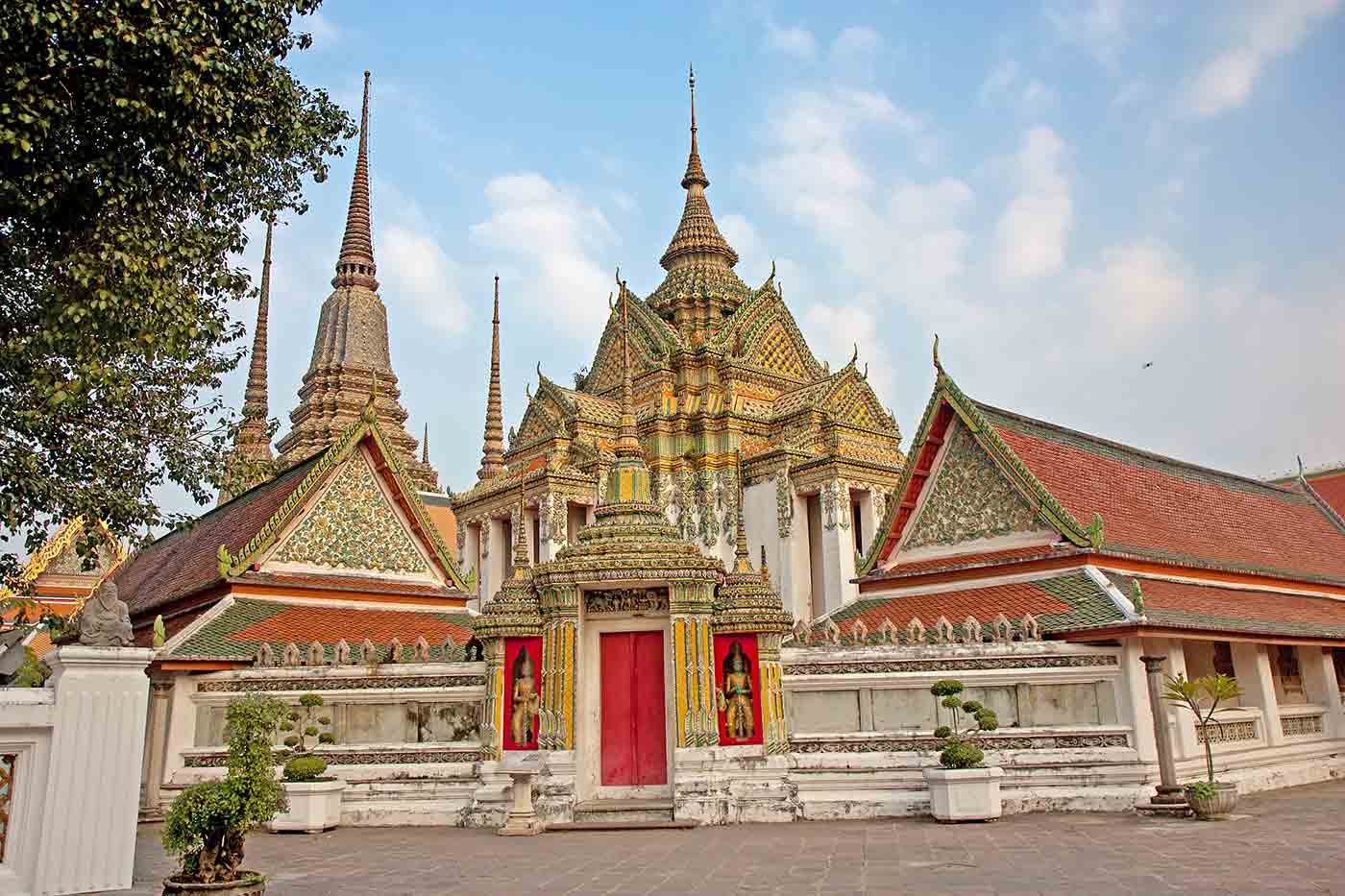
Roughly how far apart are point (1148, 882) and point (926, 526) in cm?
914

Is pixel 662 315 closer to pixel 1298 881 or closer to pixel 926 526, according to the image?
pixel 926 526

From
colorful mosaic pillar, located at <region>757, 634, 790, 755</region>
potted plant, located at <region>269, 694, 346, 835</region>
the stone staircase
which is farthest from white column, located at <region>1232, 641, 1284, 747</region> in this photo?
potted plant, located at <region>269, 694, 346, 835</region>

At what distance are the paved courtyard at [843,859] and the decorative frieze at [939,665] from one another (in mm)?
1669

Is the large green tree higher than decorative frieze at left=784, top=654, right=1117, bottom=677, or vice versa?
the large green tree

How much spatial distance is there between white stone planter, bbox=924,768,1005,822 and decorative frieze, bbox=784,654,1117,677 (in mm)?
1484

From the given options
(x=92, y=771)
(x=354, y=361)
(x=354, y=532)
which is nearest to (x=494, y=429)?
(x=354, y=361)

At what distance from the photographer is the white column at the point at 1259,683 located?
13.8 meters

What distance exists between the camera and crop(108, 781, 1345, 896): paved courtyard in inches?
274

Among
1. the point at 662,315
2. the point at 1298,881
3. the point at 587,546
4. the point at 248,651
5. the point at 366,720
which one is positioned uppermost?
the point at 662,315

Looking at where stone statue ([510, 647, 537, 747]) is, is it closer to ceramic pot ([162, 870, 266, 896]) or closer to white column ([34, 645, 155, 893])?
white column ([34, 645, 155, 893])

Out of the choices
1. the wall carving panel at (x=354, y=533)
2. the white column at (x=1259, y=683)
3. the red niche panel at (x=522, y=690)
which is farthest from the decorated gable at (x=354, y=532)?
the white column at (x=1259, y=683)

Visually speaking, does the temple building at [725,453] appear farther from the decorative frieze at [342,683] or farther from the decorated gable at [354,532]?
the decorative frieze at [342,683]

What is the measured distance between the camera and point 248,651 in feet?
42.8

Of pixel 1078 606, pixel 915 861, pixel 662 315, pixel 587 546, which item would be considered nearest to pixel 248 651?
pixel 587 546
